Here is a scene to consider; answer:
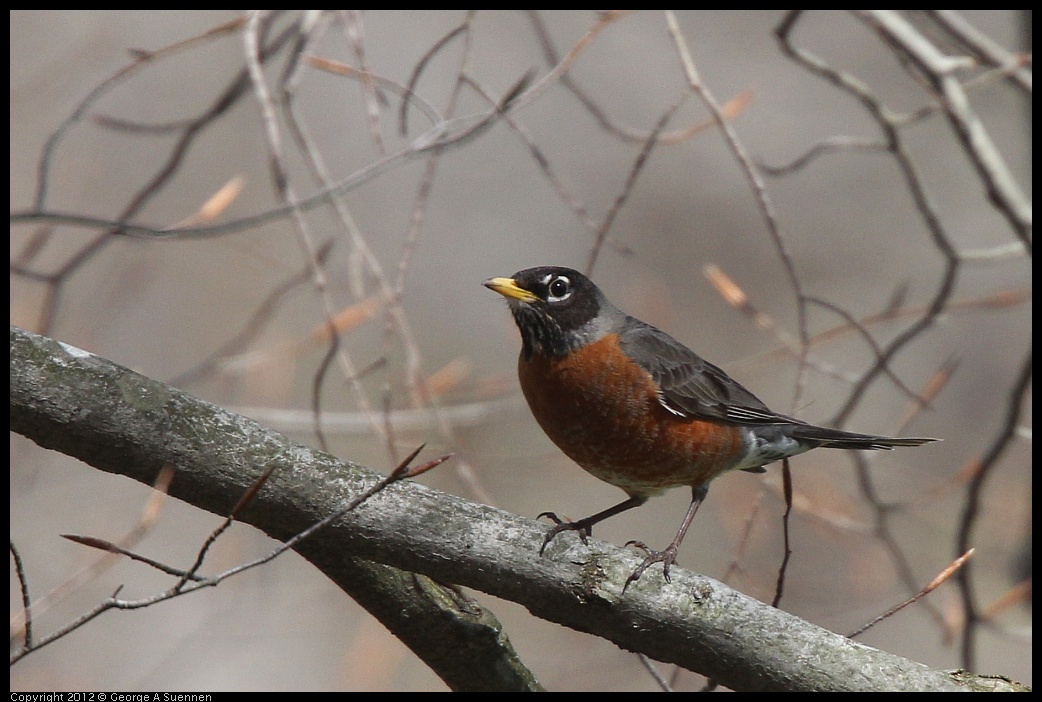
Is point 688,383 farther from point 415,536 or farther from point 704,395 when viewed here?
point 415,536

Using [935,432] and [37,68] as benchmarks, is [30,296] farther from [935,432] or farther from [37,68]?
[935,432]

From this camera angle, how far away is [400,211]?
361 inches

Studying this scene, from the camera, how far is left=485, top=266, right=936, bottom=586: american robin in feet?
11.8

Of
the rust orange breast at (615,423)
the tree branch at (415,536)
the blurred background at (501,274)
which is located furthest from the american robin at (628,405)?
the tree branch at (415,536)

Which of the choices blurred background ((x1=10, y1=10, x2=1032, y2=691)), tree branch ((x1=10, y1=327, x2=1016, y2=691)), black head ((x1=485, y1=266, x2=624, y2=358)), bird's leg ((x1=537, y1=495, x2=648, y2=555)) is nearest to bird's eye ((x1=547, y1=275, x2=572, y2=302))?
black head ((x1=485, y1=266, x2=624, y2=358))

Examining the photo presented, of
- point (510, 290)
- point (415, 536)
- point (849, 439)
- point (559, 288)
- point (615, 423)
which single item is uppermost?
point (849, 439)

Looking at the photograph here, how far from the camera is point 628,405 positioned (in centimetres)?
361

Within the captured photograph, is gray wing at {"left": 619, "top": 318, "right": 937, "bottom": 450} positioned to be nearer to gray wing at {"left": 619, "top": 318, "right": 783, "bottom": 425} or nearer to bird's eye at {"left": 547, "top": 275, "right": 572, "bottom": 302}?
gray wing at {"left": 619, "top": 318, "right": 783, "bottom": 425}

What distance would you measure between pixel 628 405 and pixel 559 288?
1.86ft

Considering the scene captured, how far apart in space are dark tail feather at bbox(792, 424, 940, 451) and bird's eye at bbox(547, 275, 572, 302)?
1122 millimetres

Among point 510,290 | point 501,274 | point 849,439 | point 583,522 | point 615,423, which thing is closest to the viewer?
point 583,522

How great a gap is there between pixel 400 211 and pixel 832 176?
4.83m

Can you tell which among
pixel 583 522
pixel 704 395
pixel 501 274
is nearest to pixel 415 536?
pixel 583 522
